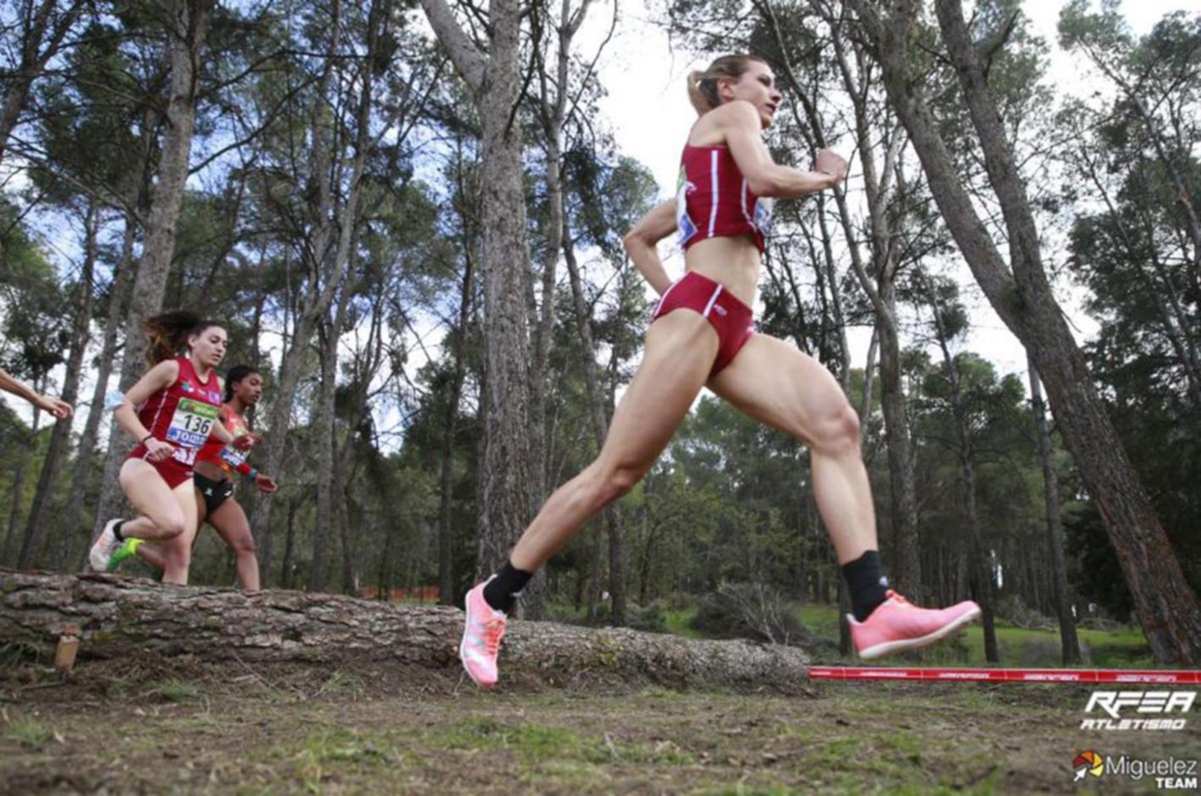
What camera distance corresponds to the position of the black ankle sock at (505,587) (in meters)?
2.45

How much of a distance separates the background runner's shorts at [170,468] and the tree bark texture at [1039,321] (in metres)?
6.27

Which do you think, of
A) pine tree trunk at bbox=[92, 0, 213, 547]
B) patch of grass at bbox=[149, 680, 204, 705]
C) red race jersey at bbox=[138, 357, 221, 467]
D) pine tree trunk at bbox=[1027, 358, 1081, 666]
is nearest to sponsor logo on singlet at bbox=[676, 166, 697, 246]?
patch of grass at bbox=[149, 680, 204, 705]

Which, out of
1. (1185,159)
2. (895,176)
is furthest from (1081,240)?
(895,176)

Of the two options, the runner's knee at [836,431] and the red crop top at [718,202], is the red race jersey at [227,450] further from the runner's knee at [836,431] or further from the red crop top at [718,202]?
the runner's knee at [836,431]

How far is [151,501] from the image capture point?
4320 mm

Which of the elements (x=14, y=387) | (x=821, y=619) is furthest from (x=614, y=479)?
(x=821, y=619)

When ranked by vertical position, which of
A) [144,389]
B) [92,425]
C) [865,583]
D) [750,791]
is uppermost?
[92,425]

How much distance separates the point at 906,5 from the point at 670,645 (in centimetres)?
660

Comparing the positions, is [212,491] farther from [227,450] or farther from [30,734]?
[30,734]

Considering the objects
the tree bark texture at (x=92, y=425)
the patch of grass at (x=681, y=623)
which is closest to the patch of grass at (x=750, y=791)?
the patch of grass at (x=681, y=623)

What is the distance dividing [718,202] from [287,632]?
10.5ft

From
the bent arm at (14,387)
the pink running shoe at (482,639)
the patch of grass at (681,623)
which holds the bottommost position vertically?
the patch of grass at (681,623)

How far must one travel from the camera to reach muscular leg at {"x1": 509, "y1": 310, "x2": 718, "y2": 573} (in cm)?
221

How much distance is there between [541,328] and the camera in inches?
563
